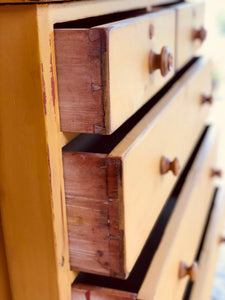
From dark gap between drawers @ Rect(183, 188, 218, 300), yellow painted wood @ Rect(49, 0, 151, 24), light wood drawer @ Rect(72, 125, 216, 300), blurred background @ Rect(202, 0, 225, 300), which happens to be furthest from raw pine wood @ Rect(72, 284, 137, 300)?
blurred background @ Rect(202, 0, 225, 300)

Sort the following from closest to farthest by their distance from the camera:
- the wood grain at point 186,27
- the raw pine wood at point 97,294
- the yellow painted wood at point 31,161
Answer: the yellow painted wood at point 31,161
the raw pine wood at point 97,294
the wood grain at point 186,27

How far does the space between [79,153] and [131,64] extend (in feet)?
0.40

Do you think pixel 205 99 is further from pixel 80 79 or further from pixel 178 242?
pixel 80 79

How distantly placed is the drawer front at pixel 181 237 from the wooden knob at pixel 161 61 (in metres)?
0.25

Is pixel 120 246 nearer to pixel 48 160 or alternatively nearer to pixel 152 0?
pixel 48 160

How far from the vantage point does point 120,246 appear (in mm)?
458

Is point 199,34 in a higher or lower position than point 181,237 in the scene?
higher

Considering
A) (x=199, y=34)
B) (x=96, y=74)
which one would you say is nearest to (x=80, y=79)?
(x=96, y=74)

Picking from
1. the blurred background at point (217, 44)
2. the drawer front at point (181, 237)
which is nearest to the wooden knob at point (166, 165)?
the drawer front at point (181, 237)

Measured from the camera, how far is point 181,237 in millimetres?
687

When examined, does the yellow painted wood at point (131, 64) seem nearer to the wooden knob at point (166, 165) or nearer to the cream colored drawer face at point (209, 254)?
the wooden knob at point (166, 165)

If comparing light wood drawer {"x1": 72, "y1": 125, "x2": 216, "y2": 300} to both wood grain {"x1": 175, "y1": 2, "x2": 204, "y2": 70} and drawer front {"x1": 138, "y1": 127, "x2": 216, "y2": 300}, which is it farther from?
wood grain {"x1": 175, "y1": 2, "x2": 204, "y2": 70}

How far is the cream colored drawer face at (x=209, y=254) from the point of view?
0.83m

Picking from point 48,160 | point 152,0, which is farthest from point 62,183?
point 152,0
